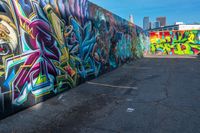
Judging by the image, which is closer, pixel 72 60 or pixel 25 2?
pixel 25 2

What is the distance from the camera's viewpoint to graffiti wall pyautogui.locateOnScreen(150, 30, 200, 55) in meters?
24.5

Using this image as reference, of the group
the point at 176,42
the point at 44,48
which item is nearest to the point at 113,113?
the point at 44,48

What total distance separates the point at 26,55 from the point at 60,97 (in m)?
1.65

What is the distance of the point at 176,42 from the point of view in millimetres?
25359

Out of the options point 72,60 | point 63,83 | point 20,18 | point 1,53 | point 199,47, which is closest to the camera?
point 1,53

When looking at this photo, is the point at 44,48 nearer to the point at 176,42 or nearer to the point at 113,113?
the point at 113,113

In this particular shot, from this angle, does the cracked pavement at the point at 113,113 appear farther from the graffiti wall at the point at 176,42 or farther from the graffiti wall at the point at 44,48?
the graffiti wall at the point at 176,42

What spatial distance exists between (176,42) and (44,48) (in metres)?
23.6

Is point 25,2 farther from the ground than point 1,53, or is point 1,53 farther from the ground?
point 25,2

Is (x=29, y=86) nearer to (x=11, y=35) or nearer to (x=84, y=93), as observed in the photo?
(x=11, y=35)

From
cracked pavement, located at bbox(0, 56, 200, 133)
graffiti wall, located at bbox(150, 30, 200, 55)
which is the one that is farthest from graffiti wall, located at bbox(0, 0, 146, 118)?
graffiti wall, located at bbox(150, 30, 200, 55)

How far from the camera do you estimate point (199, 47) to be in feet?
80.5

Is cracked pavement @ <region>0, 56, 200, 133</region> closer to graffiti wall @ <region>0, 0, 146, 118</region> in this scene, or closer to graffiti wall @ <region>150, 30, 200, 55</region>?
graffiti wall @ <region>0, 0, 146, 118</region>

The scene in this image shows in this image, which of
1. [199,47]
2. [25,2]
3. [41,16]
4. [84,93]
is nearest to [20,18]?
[25,2]
